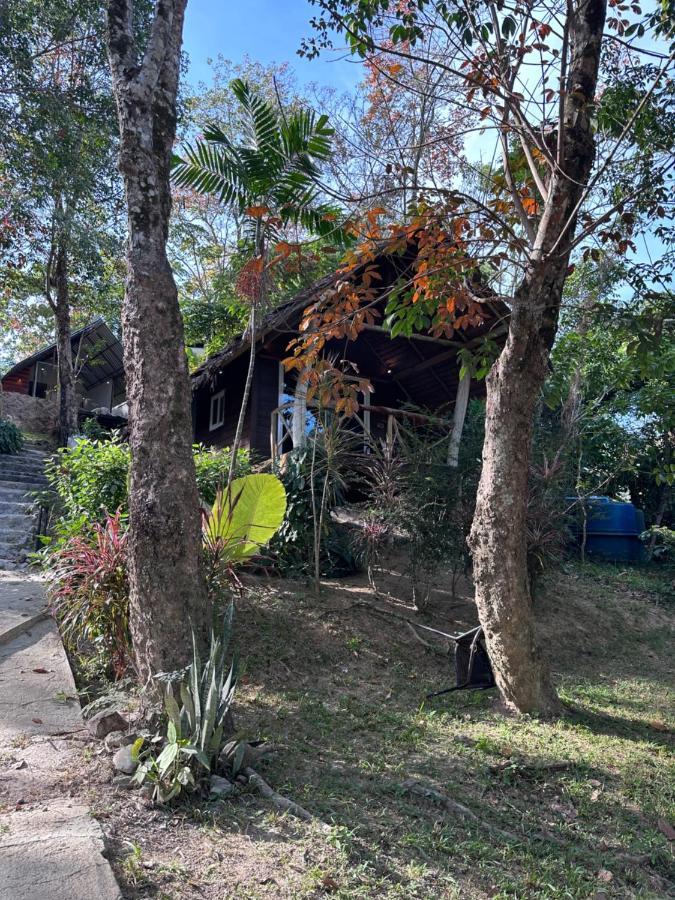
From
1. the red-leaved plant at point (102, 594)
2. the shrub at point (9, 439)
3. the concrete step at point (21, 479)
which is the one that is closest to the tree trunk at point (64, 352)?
the shrub at point (9, 439)

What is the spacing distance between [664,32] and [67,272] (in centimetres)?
1478

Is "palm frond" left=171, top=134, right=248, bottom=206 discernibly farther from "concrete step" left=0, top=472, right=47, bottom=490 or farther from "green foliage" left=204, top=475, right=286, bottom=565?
"concrete step" left=0, top=472, right=47, bottom=490

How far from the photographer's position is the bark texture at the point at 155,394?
388cm

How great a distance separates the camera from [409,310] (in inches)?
239

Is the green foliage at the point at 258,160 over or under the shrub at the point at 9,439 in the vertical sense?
over

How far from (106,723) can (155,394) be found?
1991 millimetres

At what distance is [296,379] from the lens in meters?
10.7

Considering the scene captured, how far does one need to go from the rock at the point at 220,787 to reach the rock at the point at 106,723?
2.84ft

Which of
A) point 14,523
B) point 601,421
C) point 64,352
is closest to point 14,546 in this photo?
point 14,523

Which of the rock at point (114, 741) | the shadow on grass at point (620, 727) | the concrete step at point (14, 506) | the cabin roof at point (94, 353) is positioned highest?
the cabin roof at point (94, 353)

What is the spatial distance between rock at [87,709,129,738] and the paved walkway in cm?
10

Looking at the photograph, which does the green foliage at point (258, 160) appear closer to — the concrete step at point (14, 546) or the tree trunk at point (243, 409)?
the tree trunk at point (243, 409)

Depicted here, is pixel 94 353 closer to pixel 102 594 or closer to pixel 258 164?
pixel 258 164

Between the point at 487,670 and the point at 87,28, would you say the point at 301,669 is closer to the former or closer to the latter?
the point at 487,670
